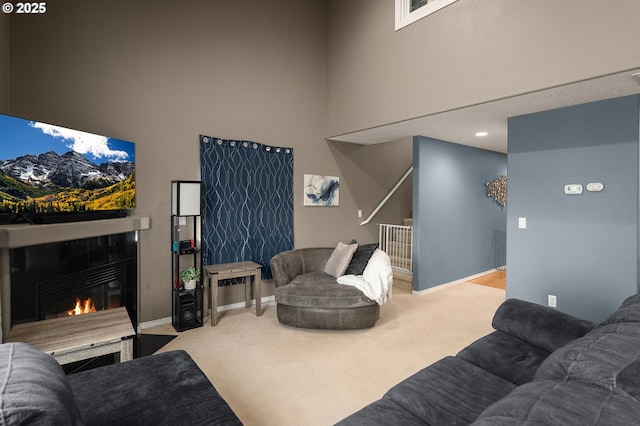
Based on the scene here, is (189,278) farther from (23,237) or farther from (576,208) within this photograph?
(576,208)

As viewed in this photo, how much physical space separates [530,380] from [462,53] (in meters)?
2.96

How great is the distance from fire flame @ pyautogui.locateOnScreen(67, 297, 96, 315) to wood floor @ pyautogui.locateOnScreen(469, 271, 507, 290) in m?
5.33

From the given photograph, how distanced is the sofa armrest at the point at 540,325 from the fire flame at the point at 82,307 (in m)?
3.30

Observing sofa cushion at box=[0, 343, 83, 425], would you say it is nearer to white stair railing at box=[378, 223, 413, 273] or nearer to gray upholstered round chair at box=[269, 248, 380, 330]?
gray upholstered round chair at box=[269, 248, 380, 330]

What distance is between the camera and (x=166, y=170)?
3.72 m

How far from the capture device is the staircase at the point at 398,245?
549 centimetres

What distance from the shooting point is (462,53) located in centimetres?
332

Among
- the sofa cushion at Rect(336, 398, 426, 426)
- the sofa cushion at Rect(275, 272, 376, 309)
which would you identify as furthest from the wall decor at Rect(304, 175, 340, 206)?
the sofa cushion at Rect(336, 398, 426, 426)

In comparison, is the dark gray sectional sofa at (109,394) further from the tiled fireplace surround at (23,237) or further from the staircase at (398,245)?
the staircase at (398,245)

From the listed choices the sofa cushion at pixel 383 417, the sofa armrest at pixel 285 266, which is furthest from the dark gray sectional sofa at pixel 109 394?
the sofa armrest at pixel 285 266

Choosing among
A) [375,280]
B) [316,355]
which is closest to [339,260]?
[375,280]

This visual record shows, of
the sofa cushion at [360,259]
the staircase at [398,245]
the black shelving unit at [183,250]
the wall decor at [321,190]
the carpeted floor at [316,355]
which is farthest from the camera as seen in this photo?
the staircase at [398,245]

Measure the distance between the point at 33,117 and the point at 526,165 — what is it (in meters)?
4.89

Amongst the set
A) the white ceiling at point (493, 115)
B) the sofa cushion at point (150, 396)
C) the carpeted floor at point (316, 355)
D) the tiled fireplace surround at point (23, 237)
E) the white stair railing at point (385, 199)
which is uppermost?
the white ceiling at point (493, 115)
